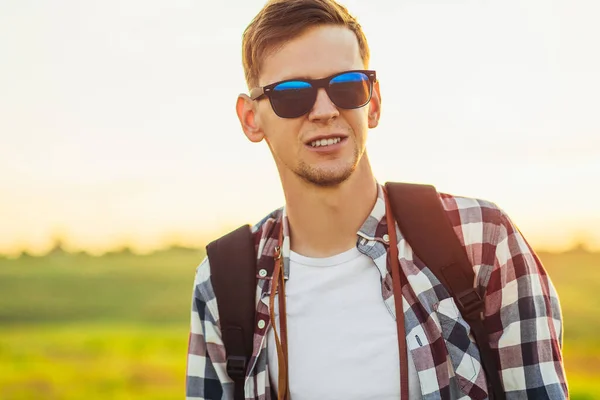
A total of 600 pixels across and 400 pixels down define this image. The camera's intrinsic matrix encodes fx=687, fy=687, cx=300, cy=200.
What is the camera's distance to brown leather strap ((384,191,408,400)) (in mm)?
3014

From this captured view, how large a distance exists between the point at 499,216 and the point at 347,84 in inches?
36.9

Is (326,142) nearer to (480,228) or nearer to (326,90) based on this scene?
(326,90)

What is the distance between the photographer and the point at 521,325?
301 cm

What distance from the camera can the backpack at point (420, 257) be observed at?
9.90 feet

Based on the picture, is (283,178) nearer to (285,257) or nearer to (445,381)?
(285,257)

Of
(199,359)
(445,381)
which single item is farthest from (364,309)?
(199,359)

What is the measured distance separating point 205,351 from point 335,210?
1.00 meters

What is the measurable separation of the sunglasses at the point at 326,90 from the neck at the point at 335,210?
33 cm

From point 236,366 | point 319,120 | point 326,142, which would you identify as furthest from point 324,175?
point 236,366

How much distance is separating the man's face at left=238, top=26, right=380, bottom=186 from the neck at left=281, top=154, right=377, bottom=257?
0.25ft

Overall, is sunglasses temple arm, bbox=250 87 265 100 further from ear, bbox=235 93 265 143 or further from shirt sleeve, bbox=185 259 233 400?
shirt sleeve, bbox=185 259 233 400

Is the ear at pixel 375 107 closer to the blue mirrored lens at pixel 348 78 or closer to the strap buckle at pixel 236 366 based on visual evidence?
the blue mirrored lens at pixel 348 78

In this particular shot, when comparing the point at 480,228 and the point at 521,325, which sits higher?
the point at 480,228

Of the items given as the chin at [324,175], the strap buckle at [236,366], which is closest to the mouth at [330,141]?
the chin at [324,175]
